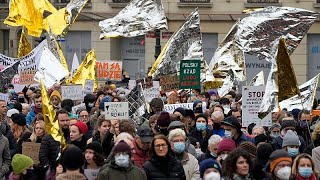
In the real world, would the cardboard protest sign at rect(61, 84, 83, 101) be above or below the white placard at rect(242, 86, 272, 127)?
above

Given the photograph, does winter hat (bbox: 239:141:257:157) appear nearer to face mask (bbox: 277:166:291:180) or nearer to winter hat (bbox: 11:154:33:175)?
face mask (bbox: 277:166:291:180)

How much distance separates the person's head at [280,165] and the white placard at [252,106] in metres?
5.18

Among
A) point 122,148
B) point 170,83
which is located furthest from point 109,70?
point 122,148

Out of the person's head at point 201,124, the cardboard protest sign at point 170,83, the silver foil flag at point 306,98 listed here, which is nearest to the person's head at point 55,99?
the cardboard protest sign at point 170,83

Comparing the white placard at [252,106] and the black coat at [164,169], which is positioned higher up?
→ the white placard at [252,106]

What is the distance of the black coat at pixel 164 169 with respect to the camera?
11992mm

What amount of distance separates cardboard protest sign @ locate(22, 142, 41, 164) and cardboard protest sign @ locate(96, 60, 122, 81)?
49.3 ft

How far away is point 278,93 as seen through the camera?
52.0 feet

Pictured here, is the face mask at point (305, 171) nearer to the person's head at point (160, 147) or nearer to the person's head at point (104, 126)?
the person's head at point (160, 147)

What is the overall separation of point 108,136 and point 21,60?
1033cm

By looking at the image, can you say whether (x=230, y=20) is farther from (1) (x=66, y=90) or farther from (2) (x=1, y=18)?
(1) (x=66, y=90)

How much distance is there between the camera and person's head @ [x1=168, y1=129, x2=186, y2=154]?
498 inches

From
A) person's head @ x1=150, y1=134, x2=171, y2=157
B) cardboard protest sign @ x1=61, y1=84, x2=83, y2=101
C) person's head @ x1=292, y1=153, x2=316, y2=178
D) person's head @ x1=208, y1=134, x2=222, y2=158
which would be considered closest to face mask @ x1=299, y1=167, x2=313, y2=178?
person's head @ x1=292, y1=153, x2=316, y2=178

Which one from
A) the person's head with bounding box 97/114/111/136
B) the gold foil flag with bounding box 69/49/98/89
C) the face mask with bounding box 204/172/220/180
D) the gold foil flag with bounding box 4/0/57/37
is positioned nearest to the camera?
the face mask with bounding box 204/172/220/180
